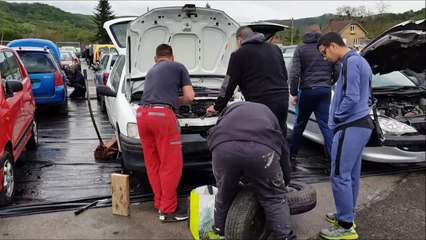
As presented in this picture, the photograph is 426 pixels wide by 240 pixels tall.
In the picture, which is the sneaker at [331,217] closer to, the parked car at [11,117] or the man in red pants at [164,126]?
the man in red pants at [164,126]

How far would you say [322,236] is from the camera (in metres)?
3.83

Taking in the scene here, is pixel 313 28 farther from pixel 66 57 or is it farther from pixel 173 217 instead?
pixel 66 57

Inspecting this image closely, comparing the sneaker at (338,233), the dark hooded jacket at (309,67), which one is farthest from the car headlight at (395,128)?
the sneaker at (338,233)

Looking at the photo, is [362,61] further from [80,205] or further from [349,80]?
[80,205]

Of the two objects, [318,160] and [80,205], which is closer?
[80,205]

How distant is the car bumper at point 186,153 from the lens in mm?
4500

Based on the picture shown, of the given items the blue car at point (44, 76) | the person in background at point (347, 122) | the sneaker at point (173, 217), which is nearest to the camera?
the person in background at point (347, 122)

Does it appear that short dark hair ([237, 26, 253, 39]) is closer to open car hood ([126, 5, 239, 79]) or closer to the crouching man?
open car hood ([126, 5, 239, 79])

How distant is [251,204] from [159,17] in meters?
2.82

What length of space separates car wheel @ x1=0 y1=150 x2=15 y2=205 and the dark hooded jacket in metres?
3.45

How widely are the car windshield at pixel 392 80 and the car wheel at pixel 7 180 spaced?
5249 millimetres

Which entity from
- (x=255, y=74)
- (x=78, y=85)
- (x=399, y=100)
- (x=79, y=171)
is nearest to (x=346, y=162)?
(x=255, y=74)

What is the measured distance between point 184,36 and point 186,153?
A: 1.70 m

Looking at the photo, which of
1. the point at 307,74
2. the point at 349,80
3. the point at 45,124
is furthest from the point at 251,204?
the point at 45,124
